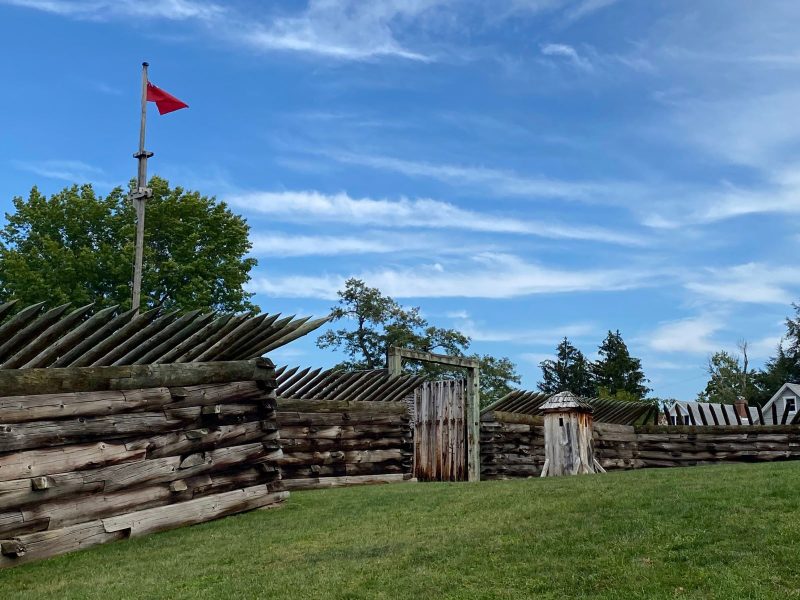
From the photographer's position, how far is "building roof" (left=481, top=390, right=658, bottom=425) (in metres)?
20.4

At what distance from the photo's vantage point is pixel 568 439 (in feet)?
55.6

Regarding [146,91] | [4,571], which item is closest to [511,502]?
[4,571]

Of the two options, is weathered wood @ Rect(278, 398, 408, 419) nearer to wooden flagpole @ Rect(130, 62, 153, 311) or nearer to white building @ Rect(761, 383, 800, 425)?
wooden flagpole @ Rect(130, 62, 153, 311)

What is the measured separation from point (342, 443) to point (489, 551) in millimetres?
9551

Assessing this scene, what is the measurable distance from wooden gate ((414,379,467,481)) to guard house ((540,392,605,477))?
181 cm

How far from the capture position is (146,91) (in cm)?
2223

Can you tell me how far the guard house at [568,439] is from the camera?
16828 mm

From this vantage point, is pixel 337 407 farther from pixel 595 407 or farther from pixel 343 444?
pixel 595 407

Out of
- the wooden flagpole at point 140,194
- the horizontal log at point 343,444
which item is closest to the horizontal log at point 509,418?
the horizontal log at point 343,444

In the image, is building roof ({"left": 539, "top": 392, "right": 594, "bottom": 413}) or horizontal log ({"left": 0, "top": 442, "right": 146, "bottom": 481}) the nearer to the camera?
horizontal log ({"left": 0, "top": 442, "right": 146, "bottom": 481})

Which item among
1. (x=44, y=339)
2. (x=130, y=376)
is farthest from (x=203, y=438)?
(x=44, y=339)

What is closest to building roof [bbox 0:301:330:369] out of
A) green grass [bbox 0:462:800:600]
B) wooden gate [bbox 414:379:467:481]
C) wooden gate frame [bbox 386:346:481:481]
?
green grass [bbox 0:462:800:600]

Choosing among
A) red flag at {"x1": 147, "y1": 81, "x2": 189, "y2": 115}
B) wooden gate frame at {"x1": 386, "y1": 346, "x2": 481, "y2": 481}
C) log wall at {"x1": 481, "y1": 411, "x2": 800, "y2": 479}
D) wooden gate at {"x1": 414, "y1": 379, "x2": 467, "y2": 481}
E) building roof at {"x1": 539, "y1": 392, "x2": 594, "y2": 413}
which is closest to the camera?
building roof at {"x1": 539, "y1": 392, "x2": 594, "y2": 413}

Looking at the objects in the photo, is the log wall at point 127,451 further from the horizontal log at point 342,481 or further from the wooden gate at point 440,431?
the wooden gate at point 440,431
